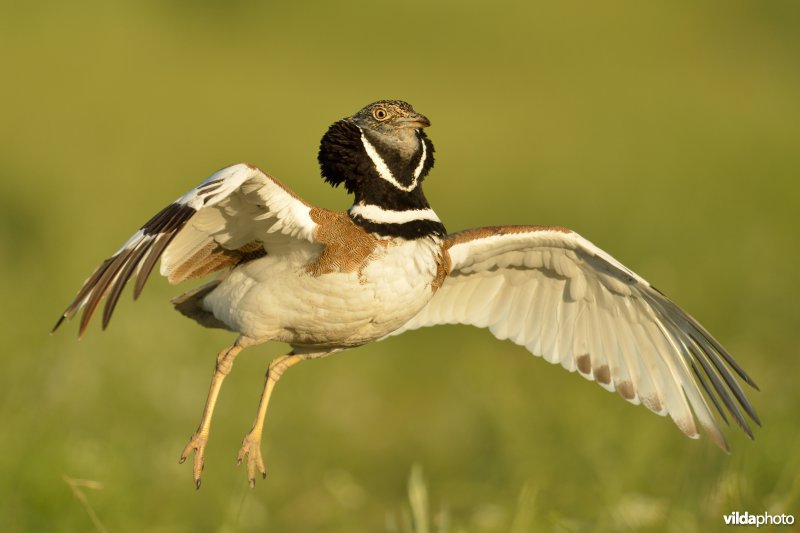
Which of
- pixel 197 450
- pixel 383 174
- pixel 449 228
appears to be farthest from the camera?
pixel 449 228

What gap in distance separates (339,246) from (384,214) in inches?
14.6

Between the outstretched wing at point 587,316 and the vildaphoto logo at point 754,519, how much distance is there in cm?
55

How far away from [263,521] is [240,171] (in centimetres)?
403

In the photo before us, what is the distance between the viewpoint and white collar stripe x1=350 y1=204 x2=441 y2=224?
6680mm

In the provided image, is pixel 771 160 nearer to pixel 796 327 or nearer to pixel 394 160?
pixel 796 327

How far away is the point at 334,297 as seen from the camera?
21.1 feet

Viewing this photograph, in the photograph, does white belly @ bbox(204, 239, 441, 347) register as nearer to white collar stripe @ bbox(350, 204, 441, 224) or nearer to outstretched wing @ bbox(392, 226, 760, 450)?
white collar stripe @ bbox(350, 204, 441, 224)

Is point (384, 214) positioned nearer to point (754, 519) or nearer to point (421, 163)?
point (421, 163)

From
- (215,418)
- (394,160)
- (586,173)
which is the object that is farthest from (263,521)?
(586,173)

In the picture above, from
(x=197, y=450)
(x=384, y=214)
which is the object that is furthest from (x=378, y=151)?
(x=197, y=450)

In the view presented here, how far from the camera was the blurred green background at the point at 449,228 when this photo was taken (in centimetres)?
860

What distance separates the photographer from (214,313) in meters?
7.06

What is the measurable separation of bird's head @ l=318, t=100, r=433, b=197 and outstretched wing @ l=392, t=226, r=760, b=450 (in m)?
0.60

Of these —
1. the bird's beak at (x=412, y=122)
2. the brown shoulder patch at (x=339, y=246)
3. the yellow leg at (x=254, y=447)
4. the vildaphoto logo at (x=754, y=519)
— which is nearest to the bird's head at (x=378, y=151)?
the bird's beak at (x=412, y=122)
